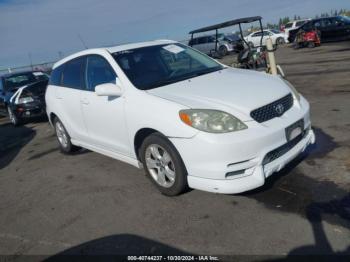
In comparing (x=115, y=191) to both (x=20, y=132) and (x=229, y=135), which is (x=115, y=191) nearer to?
(x=229, y=135)

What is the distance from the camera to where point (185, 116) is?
3.73 m

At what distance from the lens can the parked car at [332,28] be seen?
23.7 metres

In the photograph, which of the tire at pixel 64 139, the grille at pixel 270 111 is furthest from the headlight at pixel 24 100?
the grille at pixel 270 111

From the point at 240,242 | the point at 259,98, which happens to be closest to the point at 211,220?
the point at 240,242

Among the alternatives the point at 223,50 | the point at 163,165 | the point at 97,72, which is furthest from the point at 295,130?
the point at 223,50

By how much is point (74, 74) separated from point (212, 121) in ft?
9.94

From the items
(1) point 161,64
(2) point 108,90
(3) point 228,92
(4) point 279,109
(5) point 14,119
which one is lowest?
(5) point 14,119

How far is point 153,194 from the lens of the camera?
175 inches

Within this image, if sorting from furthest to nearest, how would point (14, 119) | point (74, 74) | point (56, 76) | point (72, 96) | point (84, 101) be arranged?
point (14, 119)
point (56, 76)
point (74, 74)
point (72, 96)
point (84, 101)

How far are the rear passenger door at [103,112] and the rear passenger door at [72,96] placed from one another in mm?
196

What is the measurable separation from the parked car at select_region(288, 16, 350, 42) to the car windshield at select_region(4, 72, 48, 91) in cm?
1824

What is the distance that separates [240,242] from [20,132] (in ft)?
28.8

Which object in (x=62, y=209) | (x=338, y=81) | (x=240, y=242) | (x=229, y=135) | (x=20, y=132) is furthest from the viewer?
→ (x=20, y=132)

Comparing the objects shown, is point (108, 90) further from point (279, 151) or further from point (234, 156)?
point (279, 151)
